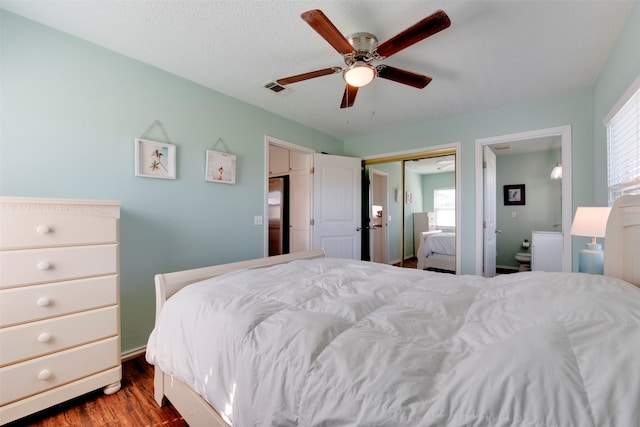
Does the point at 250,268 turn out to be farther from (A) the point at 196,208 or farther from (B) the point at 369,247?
(B) the point at 369,247

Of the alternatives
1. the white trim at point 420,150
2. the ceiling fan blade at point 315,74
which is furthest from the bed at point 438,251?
the ceiling fan blade at point 315,74

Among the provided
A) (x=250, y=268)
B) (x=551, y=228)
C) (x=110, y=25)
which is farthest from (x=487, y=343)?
(x=551, y=228)

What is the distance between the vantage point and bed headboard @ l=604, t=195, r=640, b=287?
1.29 m

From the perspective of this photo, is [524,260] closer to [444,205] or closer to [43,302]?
[444,205]

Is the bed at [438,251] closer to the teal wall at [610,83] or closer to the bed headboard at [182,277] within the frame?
the teal wall at [610,83]

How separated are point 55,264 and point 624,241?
3050 millimetres

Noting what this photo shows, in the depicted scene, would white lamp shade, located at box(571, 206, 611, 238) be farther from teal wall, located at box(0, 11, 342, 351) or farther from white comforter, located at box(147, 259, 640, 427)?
teal wall, located at box(0, 11, 342, 351)

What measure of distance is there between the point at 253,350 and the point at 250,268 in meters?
1.02

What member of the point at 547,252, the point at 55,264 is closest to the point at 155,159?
the point at 55,264

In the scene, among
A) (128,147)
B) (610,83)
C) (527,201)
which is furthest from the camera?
(527,201)

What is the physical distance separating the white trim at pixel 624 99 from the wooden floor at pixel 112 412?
325 centimetres

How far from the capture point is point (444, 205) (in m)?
5.64

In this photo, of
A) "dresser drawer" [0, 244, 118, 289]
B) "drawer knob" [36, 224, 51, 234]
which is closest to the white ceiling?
"drawer knob" [36, 224, 51, 234]

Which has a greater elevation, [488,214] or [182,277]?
[488,214]
